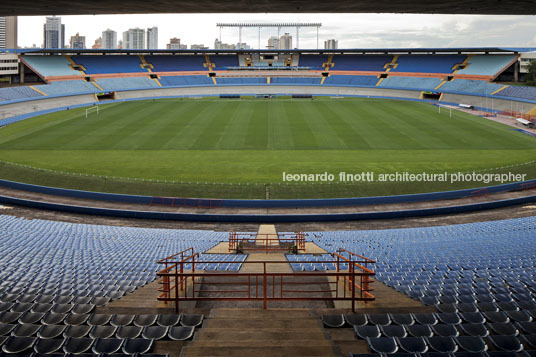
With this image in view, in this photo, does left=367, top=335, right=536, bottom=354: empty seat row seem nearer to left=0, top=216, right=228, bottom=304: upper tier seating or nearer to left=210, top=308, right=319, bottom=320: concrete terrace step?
left=210, top=308, right=319, bottom=320: concrete terrace step

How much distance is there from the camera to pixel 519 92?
210ft

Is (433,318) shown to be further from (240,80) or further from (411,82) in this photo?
(240,80)

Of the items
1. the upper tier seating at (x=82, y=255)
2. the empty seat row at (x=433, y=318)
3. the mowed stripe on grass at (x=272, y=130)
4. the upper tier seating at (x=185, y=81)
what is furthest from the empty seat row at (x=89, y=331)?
the upper tier seating at (x=185, y=81)

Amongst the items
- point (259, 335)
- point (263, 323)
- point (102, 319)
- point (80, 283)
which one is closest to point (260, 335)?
point (259, 335)

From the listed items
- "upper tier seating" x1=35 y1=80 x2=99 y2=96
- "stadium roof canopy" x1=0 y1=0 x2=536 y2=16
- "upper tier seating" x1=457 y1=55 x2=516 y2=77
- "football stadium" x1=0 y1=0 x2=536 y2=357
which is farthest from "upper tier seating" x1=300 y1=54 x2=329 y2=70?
"stadium roof canopy" x1=0 y1=0 x2=536 y2=16

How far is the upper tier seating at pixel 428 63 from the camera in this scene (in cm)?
8344

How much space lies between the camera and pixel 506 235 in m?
17.2

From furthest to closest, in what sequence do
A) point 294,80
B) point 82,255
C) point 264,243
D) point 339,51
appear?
point 339,51, point 294,80, point 264,243, point 82,255

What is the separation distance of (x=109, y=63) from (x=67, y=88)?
680 inches

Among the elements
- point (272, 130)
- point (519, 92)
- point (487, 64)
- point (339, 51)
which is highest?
point (339, 51)

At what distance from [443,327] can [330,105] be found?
200 feet

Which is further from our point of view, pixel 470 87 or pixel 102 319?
pixel 470 87

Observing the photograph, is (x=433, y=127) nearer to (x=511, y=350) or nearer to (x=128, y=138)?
(x=128, y=138)

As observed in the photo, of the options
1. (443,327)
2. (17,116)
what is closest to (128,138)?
(17,116)
